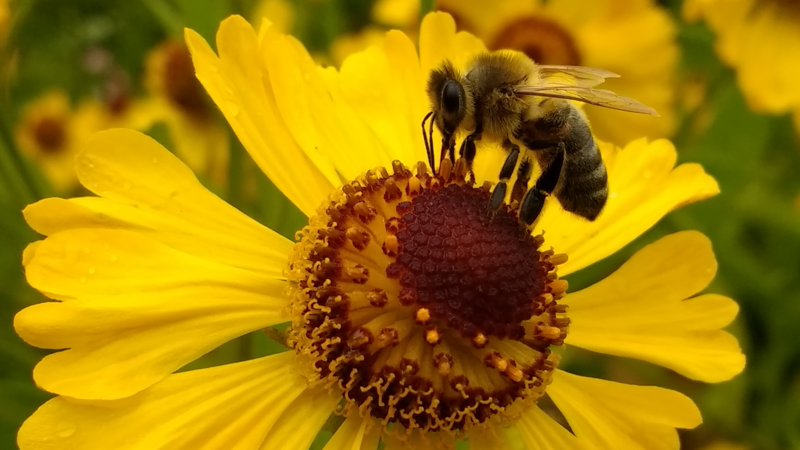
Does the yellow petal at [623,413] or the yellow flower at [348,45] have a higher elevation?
the yellow flower at [348,45]

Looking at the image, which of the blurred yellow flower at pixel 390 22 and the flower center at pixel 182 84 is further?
the flower center at pixel 182 84

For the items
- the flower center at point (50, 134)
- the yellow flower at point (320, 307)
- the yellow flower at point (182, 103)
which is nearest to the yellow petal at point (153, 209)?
the yellow flower at point (320, 307)

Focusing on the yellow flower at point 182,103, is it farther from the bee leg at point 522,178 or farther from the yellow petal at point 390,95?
the bee leg at point 522,178

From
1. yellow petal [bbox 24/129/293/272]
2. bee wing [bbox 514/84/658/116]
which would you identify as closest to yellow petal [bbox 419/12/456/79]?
bee wing [bbox 514/84/658/116]

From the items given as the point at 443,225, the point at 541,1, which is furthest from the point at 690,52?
the point at 443,225

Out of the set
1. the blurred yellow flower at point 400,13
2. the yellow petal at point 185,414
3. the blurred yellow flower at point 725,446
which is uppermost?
the blurred yellow flower at point 400,13

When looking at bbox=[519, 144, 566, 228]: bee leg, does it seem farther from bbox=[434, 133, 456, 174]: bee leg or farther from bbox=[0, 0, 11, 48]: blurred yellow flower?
bbox=[0, 0, 11, 48]: blurred yellow flower
